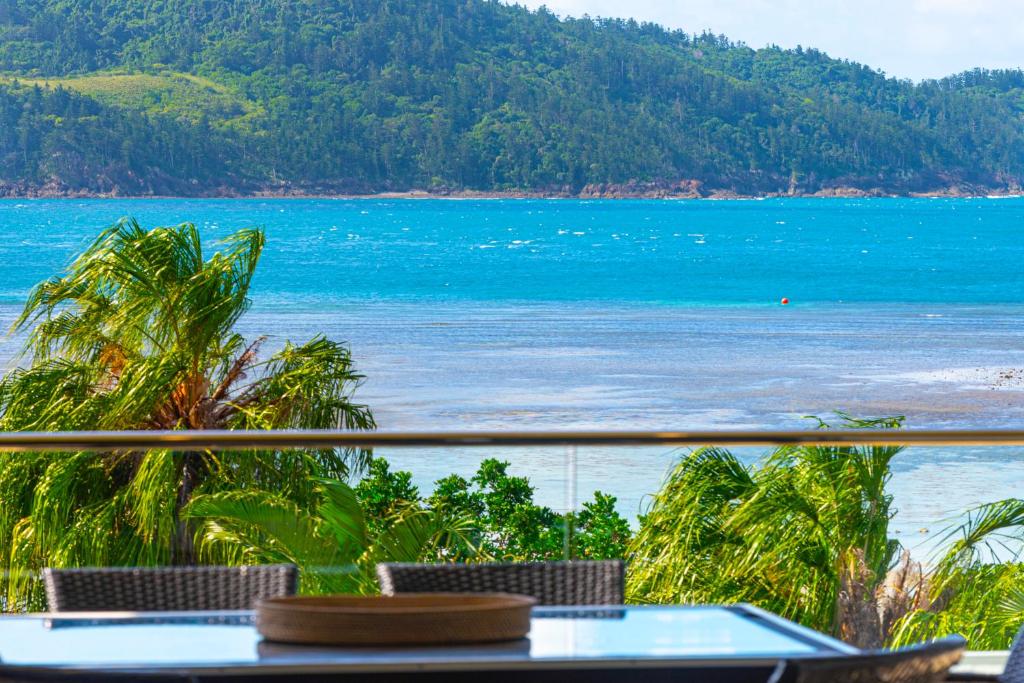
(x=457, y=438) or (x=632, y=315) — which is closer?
(x=457, y=438)

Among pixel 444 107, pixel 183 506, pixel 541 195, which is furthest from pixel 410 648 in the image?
pixel 541 195

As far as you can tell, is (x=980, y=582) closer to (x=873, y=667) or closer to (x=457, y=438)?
(x=457, y=438)

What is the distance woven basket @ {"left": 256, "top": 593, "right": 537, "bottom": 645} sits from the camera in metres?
2.35

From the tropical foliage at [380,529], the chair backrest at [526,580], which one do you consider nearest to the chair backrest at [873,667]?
the chair backrest at [526,580]

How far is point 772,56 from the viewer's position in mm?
115188

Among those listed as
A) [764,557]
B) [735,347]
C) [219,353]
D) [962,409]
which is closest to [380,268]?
[735,347]

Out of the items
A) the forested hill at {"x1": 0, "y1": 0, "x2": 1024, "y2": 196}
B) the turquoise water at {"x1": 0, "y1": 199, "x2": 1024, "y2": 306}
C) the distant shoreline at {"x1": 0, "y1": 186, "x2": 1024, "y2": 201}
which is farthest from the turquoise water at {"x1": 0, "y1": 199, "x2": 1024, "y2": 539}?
the forested hill at {"x1": 0, "y1": 0, "x2": 1024, "y2": 196}

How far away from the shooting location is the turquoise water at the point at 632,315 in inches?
1112

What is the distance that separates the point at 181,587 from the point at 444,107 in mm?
99844

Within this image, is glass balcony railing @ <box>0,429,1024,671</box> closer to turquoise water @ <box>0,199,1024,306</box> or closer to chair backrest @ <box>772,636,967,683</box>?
chair backrest @ <box>772,636,967,683</box>

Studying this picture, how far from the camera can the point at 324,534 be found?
3932 mm

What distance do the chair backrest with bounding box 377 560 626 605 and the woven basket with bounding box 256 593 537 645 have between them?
2.27 ft

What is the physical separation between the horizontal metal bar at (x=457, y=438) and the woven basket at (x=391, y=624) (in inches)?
50.9

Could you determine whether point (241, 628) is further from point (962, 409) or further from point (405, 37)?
point (405, 37)
